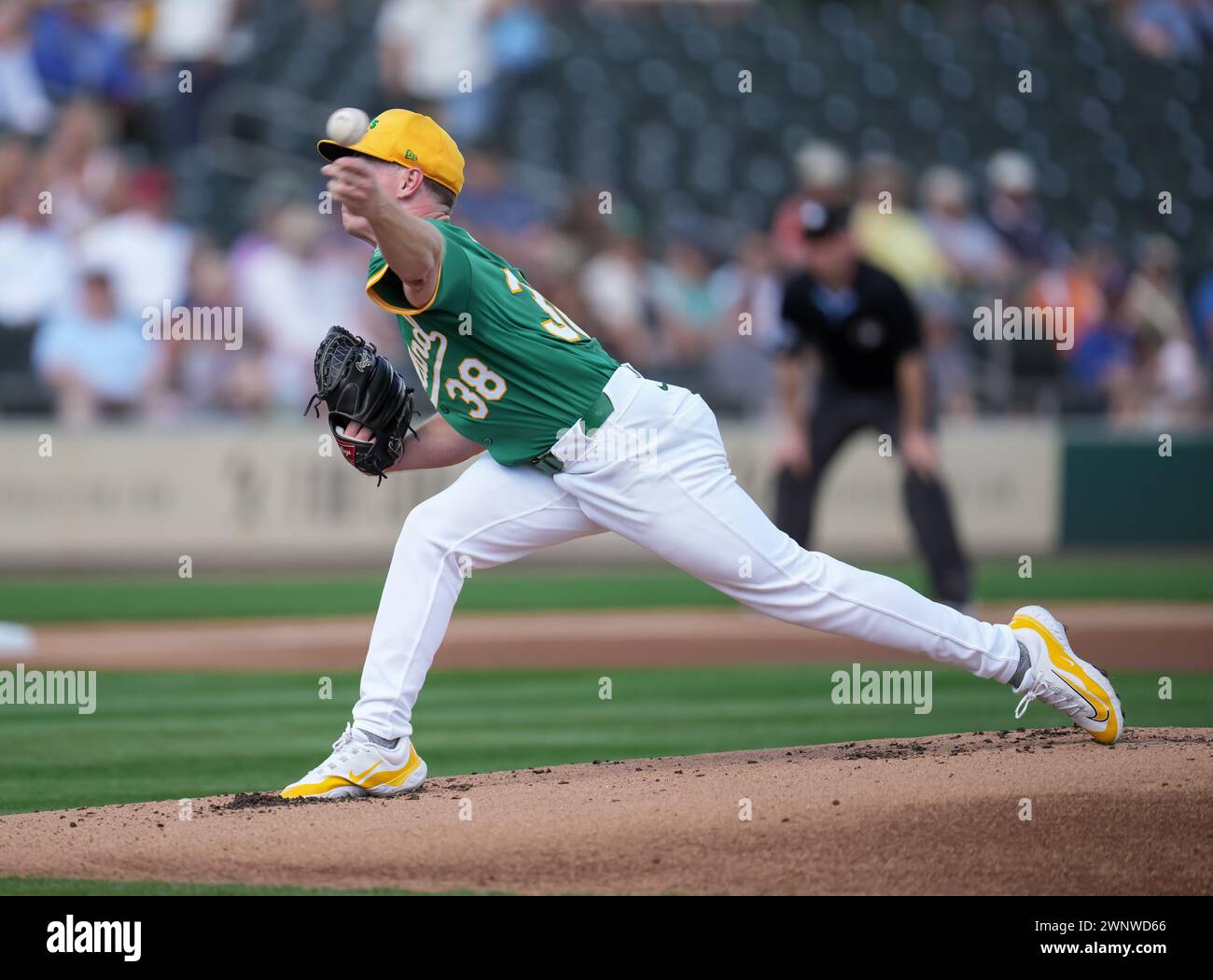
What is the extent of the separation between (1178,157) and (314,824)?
1804 centimetres

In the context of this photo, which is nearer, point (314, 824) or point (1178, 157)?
point (314, 824)

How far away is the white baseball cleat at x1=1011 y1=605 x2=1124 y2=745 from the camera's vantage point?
5.46 m

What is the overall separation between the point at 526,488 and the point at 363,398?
0.61m

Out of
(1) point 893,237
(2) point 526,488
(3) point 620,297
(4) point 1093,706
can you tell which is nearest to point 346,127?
(2) point 526,488

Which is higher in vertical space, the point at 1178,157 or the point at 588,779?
the point at 1178,157

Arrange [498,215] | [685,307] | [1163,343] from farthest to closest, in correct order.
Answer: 1. [1163,343]
2. [685,307]
3. [498,215]

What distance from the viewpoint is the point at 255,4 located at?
59.8 feet

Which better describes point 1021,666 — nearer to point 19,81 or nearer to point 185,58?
point 19,81

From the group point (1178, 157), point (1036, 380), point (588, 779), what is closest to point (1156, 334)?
point (1036, 380)

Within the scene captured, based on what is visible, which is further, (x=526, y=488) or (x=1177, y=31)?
(x=1177, y=31)

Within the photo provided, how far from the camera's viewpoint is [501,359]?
5.04 m

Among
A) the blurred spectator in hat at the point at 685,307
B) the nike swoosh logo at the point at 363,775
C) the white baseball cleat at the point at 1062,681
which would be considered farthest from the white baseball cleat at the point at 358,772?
the blurred spectator in hat at the point at 685,307

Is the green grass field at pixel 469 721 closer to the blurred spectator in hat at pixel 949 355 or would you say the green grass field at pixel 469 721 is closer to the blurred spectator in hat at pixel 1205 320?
the blurred spectator in hat at pixel 949 355
